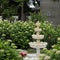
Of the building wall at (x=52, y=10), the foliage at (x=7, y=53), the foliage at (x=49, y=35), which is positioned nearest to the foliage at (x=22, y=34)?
the foliage at (x=49, y=35)

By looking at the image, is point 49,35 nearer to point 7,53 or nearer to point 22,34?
point 22,34

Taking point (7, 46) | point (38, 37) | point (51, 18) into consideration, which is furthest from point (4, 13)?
point (7, 46)

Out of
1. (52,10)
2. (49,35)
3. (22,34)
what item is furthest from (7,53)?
(52,10)

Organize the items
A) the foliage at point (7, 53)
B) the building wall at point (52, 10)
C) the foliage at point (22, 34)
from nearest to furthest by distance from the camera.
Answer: the foliage at point (7, 53)
the foliage at point (22, 34)
the building wall at point (52, 10)

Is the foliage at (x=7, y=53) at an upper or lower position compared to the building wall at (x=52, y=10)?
upper

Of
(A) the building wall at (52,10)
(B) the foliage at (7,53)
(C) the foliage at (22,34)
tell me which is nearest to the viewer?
(B) the foliage at (7,53)

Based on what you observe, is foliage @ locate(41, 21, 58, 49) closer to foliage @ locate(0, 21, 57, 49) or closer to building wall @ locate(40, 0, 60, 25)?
foliage @ locate(0, 21, 57, 49)

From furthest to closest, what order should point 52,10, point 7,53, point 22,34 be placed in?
point 52,10, point 22,34, point 7,53

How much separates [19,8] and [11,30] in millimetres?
9085

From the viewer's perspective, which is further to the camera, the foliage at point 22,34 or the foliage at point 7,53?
the foliage at point 22,34

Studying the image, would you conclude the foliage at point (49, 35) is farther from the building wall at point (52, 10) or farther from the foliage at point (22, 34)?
the building wall at point (52, 10)

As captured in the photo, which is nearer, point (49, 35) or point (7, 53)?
point (7, 53)

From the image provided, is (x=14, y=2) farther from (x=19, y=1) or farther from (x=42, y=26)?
(x=42, y=26)

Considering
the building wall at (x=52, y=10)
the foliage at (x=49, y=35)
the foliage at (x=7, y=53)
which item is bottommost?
the building wall at (x=52, y=10)
